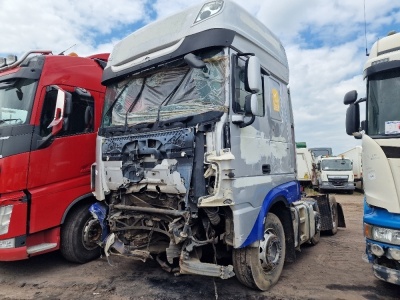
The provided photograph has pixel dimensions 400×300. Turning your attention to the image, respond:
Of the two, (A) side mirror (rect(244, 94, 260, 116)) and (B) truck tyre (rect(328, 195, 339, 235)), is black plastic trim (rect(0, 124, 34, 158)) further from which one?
(B) truck tyre (rect(328, 195, 339, 235))

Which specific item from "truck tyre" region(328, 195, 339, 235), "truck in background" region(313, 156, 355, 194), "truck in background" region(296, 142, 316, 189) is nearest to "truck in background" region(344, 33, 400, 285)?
"truck tyre" region(328, 195, 339, 235)

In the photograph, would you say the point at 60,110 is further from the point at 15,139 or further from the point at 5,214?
the point at 5,214

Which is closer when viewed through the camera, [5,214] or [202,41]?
[202,41]

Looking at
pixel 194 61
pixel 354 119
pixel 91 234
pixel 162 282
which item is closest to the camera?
pixel 194 61

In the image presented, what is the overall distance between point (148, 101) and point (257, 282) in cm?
266

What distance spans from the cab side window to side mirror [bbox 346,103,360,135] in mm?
4016

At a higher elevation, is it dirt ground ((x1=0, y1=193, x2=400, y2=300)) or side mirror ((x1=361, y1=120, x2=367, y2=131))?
side mirror ((x1=361, y1=120, x2=367, y2=131))

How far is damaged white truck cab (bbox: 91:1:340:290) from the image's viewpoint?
11.4 ft

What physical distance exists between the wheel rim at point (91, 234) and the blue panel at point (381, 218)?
397cm

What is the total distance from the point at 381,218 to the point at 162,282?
2.86 m

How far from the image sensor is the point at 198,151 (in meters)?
3.47

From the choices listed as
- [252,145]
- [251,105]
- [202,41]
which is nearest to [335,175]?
[252,145]

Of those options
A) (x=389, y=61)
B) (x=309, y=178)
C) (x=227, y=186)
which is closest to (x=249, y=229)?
(x=227, y=186)

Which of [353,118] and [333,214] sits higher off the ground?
[353,118]
